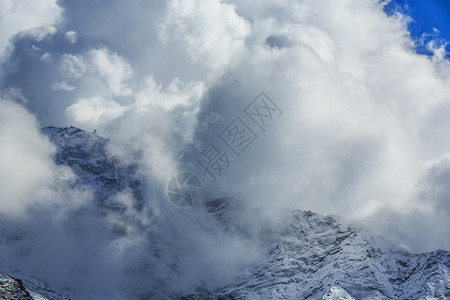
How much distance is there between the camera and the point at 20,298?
192000 mm

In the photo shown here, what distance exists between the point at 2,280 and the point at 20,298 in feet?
40.2

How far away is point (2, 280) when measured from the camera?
188m
